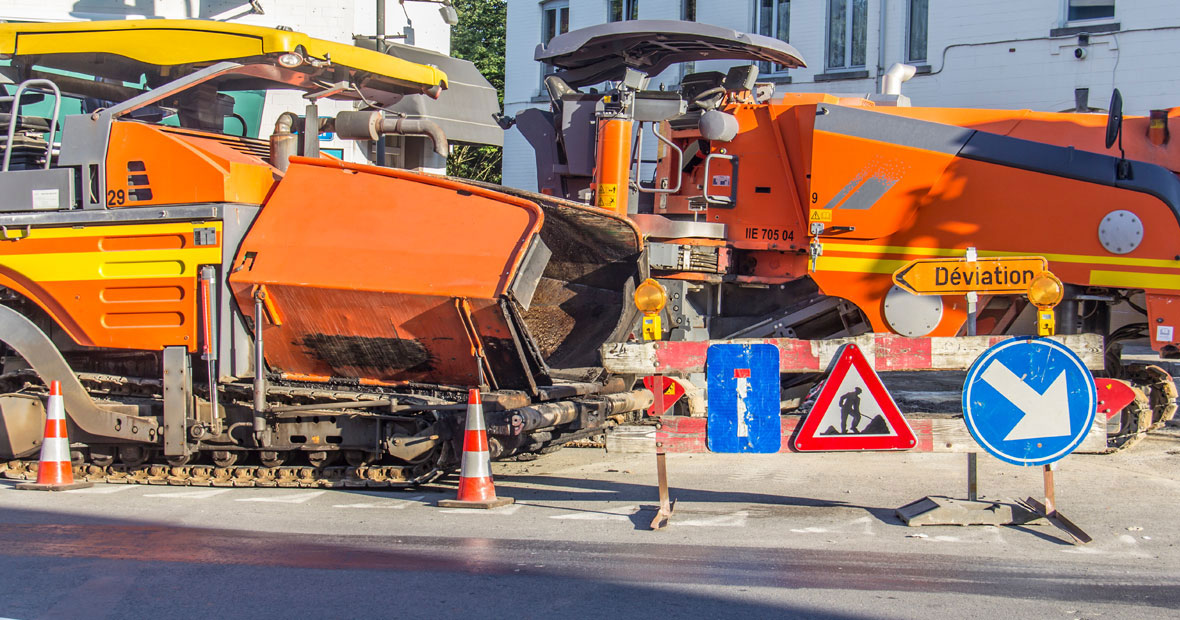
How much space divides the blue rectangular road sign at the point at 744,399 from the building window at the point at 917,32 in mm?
12415

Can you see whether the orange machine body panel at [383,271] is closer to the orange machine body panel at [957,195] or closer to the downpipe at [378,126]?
the downpipe at [378,126]

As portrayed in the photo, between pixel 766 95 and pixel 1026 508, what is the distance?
4.79 metres

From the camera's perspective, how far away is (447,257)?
6.88 metres

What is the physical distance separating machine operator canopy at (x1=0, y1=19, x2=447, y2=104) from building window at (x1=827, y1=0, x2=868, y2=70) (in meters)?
11.4

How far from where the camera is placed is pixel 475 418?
21.6 ft

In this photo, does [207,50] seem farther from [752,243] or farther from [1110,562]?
[1110,562]

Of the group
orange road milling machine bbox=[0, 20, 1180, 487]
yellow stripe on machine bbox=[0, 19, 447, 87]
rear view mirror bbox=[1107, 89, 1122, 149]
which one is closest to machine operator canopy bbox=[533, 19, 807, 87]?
orange road milling machine bbox=[0, 20, 1180, 487]

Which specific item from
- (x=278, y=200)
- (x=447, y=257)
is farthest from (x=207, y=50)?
(x=447, y=257)

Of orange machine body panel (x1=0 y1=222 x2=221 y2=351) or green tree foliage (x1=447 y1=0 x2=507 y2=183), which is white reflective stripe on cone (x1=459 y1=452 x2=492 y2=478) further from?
green tree foliage (x1=447 y1=0 x2=507 y2=183)

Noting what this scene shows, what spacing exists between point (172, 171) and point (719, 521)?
408 cm

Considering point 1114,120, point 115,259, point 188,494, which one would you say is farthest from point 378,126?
point 1114,120

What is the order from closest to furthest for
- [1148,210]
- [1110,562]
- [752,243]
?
[1110,562] → [1148,210] → [752,243]

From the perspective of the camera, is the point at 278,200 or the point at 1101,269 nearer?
the point at 278,200

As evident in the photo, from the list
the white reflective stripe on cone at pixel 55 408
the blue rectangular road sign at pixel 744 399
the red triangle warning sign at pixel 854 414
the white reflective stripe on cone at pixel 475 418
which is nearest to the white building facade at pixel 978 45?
the red triangle warning sign at pixel 854 414
